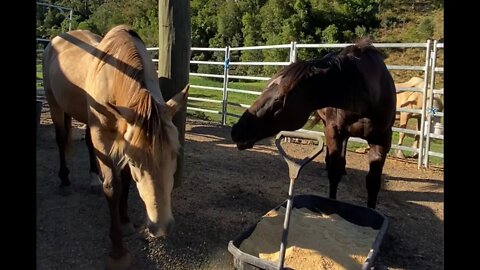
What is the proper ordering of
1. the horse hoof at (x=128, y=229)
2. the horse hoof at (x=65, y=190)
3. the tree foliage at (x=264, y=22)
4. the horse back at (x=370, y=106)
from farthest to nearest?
the tree foliage at (x=264, y=22) < the horse hoof at (x=65, y=190) < the horse back at (x=370, y=106) < the horse hoof at (x=128, y=229)

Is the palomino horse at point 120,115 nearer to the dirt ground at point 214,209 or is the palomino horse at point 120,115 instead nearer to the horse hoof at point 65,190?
the horse hoof at point 65,190

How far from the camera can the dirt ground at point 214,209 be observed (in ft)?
9.28

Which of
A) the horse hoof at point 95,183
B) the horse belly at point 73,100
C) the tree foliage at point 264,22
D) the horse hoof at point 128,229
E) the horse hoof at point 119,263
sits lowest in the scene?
the horse hoof at point 119,263

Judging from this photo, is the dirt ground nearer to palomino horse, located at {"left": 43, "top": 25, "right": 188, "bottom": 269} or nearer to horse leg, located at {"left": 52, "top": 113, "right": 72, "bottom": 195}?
horse leg, located at {"left": 52, "top": 113, "right": 72, "bottom": 195}

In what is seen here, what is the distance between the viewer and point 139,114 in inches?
83.3

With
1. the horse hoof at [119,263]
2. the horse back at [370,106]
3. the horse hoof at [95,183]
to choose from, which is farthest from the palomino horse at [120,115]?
the horse back at [370,106]

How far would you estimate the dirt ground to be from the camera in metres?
2.83

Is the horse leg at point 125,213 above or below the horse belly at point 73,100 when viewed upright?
below

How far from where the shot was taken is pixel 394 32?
25.2 metres

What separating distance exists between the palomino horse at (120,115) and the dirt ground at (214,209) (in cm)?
28

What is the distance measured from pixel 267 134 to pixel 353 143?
5.43 metres
